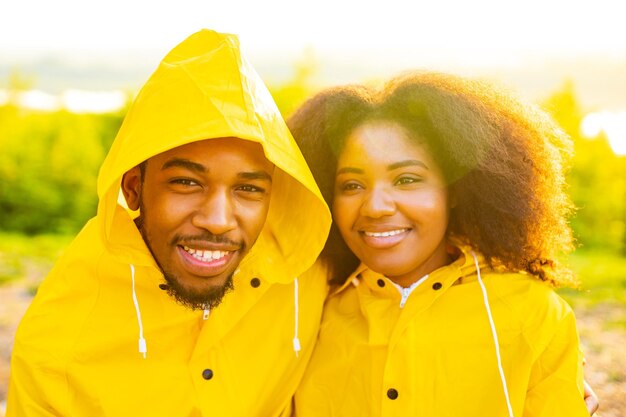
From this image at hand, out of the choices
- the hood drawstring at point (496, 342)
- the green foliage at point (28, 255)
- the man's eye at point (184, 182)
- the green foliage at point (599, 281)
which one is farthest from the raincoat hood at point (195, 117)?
the green foliage at point (28, 255)

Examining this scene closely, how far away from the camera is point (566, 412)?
268 cm

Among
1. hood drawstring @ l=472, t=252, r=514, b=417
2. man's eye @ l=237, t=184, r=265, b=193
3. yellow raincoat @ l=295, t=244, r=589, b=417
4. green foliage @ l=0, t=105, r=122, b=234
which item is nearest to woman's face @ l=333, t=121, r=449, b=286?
yellow raincoat @ l=295, t=244, r=589, b=417

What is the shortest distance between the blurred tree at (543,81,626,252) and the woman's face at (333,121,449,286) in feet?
36.6

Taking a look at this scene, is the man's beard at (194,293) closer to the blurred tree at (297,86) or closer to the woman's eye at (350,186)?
the woman's eye at (350,186)

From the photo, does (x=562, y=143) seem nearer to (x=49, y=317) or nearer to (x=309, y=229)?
(x=309, y=229)

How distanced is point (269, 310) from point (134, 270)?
0.62m

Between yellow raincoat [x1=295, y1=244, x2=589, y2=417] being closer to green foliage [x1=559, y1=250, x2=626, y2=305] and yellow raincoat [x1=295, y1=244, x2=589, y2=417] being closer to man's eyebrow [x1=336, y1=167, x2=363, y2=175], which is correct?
man's eyebrow [x1=336, y1=167, x2=363, y2=175]

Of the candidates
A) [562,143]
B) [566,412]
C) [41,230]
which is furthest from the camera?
[41,230]

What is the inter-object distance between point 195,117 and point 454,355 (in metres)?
1.40

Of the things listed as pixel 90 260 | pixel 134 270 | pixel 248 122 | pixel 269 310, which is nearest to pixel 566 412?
pixel 269 310

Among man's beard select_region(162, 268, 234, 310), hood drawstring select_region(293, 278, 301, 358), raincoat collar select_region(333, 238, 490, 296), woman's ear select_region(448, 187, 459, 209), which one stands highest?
woman's ear select_region(448, 187, 459, 209)

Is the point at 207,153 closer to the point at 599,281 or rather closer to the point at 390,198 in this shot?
the point at 390,198

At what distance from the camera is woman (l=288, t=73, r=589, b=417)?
2764mm

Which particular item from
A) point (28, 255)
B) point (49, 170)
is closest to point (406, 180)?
point (28, 255)
